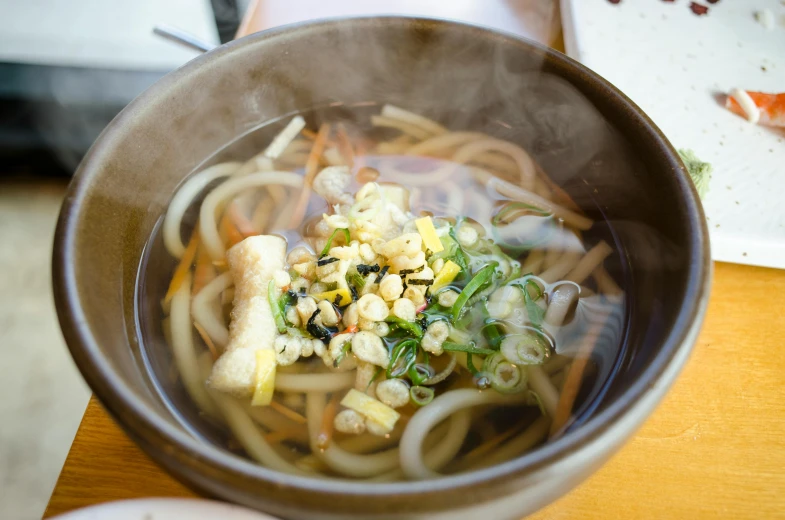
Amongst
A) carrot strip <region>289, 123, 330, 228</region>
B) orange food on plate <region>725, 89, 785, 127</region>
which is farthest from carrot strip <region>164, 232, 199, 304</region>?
orange food on plate <region>725, 89, 785, 127</region>

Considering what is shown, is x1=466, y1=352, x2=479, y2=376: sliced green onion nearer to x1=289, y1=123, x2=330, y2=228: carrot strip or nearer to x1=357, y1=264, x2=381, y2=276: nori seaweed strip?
x1=357, y1=264, x2=381, y2=276: nori seaweed strip

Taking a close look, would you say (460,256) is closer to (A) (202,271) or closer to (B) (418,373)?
(B) (418,373)

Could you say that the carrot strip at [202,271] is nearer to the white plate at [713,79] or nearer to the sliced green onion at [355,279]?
the sliced green onion at [355,279]

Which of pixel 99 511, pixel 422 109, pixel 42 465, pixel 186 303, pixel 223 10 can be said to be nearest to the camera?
pixel 99 511

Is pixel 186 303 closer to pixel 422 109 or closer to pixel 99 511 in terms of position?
pixel 99 511

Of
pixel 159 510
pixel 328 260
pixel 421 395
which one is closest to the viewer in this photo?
pixel 159 510

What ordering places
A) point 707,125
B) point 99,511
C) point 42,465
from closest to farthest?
point 99,511 → point 707,125 → point 42,465

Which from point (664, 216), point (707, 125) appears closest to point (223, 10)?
point (707, 125)

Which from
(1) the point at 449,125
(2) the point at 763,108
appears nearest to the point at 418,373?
(1) the point at 449,125
